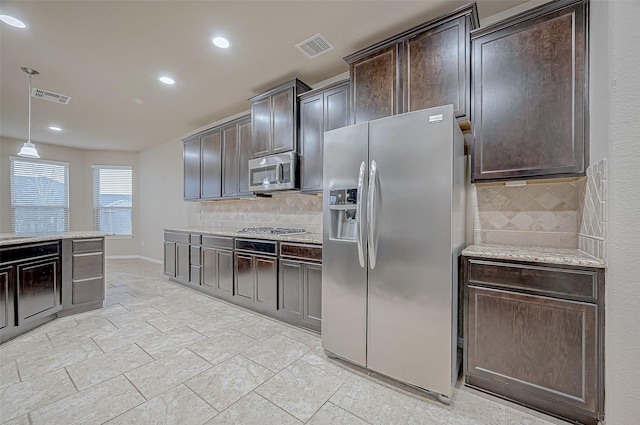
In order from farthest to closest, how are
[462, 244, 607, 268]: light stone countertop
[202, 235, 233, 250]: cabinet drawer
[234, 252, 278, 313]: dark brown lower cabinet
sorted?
1. [202, 235, 233, 250]: cabinet drawer
2. [234, 252, 278, 313]: dark brown lower cabinet
3. [462, 244, 607, 268]: light stone countertop

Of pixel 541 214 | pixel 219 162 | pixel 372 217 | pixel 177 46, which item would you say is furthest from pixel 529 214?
pixel 219 162

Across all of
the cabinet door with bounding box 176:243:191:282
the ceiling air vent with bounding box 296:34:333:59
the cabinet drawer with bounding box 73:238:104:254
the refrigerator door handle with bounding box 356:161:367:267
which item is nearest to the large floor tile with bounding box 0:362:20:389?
the cabinet drawer with bounding box 73:238:104:254

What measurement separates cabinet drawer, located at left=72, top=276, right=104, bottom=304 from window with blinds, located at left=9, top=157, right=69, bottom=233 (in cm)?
394

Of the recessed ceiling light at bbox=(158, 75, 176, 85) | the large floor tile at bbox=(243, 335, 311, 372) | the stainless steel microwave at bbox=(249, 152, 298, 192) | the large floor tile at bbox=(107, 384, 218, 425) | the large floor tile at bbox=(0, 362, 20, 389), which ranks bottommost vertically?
the large floor tile at bbox=(243, 335, 311, 372)

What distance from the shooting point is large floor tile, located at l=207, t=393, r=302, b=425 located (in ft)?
4.95

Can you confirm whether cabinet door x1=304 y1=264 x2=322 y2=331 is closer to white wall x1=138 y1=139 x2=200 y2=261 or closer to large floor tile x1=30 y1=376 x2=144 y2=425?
large floor tile x1=30 y1=376 x2=144 y2=425

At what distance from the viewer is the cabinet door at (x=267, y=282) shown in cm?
288

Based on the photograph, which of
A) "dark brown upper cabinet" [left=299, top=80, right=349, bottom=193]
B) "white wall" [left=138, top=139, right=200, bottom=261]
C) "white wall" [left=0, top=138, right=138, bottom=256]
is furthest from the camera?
"white wall" [left=0, top=138, right=138, bottom=256]

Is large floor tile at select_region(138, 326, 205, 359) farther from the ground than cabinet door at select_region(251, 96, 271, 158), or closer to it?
closer to it

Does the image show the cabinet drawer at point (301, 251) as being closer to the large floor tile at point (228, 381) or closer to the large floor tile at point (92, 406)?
the large floor tile at point (228, 381)

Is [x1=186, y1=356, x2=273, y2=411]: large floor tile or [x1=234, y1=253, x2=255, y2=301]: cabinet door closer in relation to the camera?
[x1=186, y1=356, x2=273, y2=411]: large floor tile

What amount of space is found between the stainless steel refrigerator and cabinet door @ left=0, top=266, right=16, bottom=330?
286 centimetres

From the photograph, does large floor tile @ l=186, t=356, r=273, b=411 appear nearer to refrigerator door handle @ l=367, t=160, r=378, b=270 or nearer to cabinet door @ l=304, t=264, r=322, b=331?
cabinet door @ l=304, t=264, r=322, b=331

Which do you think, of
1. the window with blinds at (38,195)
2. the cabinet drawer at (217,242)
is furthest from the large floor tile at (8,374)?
the window with blinds at (38,195)
